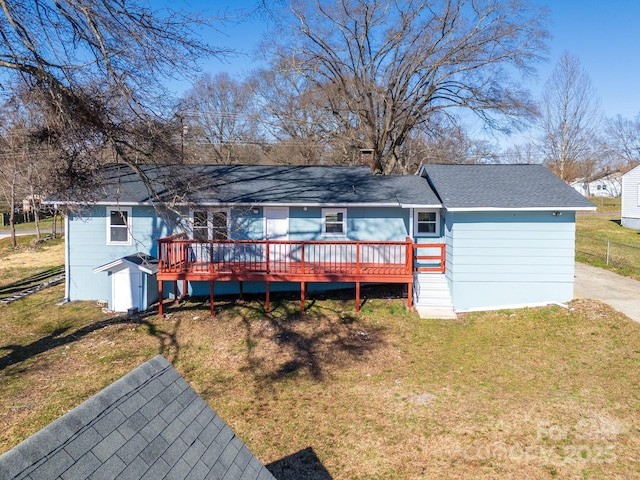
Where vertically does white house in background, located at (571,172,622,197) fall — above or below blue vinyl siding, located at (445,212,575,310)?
above

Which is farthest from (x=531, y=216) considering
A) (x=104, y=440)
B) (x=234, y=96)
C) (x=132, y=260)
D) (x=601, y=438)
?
(x=234, y=96)

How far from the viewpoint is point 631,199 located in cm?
2775

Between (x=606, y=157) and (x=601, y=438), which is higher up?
(x=606, y=157)

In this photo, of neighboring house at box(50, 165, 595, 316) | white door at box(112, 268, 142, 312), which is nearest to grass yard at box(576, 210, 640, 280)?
neighboring house at box(50, 165, 595, 316)

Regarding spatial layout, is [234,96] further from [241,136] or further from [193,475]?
[193,475]

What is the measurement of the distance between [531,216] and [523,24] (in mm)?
16431

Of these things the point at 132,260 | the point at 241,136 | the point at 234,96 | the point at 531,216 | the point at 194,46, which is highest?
the point at 234,96

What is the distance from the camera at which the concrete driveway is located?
1129 centimetres

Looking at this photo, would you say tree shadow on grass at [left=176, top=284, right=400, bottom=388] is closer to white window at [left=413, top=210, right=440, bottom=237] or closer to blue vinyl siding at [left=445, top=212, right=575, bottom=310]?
white window at [left=413, top=210, right=440, bottom=237]

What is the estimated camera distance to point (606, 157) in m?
56.4

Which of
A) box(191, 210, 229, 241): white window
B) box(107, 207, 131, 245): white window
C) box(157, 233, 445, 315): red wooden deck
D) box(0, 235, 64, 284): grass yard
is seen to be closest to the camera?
box(157, 233, 445, 315): red wooden deck

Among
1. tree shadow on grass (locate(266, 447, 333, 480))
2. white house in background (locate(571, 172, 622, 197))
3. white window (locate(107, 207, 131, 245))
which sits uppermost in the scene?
white house in background (locate(571, 172, 622, 197))

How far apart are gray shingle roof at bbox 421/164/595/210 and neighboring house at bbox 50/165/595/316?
5 cm

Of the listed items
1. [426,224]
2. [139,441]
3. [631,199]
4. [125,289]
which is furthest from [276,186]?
[631,199]
